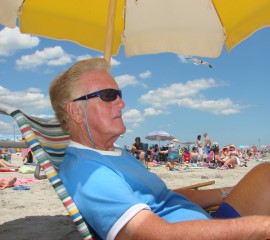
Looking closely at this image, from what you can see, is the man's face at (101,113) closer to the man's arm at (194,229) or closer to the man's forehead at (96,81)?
the man's forehead at (96,81)

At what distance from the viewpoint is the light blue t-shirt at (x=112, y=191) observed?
4.05ft

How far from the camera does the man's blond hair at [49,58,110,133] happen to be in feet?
5.98

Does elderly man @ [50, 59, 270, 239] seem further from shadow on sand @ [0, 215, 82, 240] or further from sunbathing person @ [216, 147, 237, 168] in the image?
sunbathing person @ [216, 147, 237, 168]

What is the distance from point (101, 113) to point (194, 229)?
2.78ft

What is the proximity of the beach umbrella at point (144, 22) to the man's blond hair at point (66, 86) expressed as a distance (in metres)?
1.13

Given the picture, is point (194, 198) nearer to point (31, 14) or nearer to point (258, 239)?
point (258, 239)

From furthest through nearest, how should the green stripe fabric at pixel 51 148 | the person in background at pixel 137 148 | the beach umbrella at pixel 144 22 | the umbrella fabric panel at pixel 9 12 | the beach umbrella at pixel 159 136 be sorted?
the beach umbrella at pixel 159 136, the person in background at pixel 137 148, the beach umbrella at pixel 144 22, the umbrella fabric panel at pixel 9 12, the green stripe fabric at pixel 51 148

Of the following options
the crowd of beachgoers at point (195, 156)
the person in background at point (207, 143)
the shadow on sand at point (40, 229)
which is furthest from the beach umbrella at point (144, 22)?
the person in background at point (207, 143)

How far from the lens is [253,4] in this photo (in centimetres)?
294

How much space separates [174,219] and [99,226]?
44 cm

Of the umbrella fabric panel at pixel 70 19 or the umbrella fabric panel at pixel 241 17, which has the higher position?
the umbrella fabric panel at pixel 70 19

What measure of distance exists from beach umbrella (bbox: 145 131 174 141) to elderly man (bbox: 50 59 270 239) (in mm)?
28566

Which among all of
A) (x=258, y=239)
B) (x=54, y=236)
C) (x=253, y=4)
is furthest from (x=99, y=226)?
(x=253, y=4)

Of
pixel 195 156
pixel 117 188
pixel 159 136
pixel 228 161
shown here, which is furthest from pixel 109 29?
pixel 159 136
